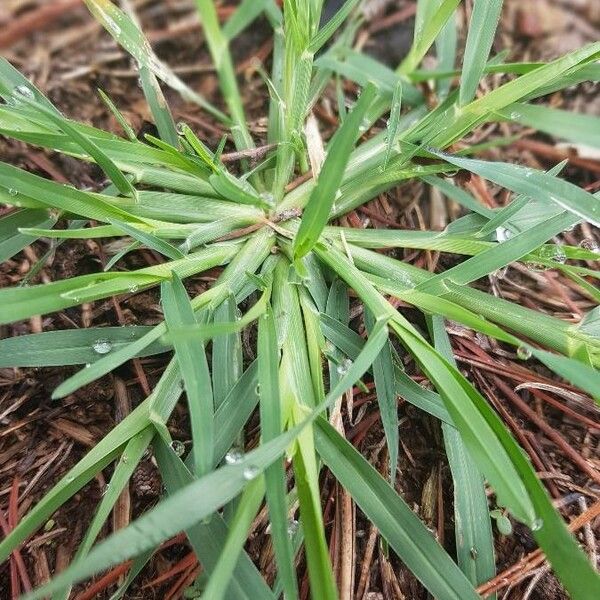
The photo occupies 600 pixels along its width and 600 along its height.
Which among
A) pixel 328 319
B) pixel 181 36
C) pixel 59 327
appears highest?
pixel 181 36

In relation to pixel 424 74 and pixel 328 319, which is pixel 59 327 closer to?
pixel 328 319

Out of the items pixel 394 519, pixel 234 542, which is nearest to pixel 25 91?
pixel 234 542

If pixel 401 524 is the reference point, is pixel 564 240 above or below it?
above

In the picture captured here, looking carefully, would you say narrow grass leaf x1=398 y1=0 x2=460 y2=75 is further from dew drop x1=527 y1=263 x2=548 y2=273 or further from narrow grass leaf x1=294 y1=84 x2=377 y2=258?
dew drop x1=527 y1=263 x2=548 y2=273

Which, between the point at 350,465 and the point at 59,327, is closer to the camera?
the point at 350,465

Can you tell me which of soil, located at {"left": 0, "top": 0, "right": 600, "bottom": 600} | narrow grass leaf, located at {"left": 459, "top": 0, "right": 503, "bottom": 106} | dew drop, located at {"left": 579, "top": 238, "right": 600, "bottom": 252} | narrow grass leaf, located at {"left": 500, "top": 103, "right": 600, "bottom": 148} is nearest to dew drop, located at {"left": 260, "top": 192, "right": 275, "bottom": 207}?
soil, located at {"left": 0, "top": 0, "right": 600, "bottom": 600}

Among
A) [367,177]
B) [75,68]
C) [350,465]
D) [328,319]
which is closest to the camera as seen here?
[350,465]

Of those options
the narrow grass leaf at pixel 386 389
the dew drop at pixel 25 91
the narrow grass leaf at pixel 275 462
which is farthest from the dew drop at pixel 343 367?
the dew drop at pixel 25 91

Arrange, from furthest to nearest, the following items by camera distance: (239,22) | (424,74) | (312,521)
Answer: (424,74), (312,521), (239,22)

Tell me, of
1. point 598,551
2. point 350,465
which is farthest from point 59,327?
point 598,551
